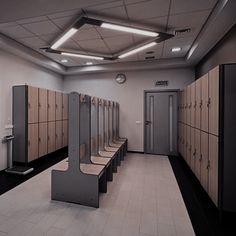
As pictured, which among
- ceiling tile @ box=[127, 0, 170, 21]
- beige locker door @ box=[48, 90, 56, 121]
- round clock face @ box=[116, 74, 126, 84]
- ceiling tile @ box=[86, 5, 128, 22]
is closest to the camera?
ceiling tile @ box=[127, 0, 170, 21]

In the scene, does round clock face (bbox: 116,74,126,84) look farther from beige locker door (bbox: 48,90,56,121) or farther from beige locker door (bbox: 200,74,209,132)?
beige locker door (bbox: 200,74,209,132)

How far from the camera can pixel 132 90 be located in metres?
5.80

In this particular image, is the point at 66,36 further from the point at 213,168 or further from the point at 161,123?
the point at 161,123

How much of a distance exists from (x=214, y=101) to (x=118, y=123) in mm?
3802

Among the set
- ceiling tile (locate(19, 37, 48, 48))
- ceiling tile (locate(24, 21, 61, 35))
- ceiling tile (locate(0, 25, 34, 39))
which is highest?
ceiling tile (locate(19, 37, 48, 48))

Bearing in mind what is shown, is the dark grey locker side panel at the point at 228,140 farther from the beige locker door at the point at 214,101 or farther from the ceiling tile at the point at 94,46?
the ceiling tile at the point at 94,46

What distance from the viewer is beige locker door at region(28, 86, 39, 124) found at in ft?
13.6

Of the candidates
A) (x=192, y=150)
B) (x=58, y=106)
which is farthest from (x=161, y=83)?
(x=58, y=106)

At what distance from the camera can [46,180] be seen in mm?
3479

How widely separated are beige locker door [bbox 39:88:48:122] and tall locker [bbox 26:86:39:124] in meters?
0.15

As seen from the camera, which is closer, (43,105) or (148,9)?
(148,9)

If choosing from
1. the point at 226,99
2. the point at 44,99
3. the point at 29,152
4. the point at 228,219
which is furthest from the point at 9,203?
the point at 226,99

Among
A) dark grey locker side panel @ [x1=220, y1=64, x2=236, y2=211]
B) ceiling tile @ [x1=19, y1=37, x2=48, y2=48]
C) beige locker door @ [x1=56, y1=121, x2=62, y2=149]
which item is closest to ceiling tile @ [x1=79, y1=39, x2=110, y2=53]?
ceiling tile @ [x1=19, y1=37, x2=48, y2=48]

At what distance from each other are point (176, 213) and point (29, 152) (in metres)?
3.63
